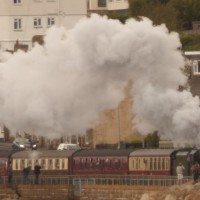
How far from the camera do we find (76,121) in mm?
84875

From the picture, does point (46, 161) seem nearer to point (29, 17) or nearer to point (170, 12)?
point (170, 12)

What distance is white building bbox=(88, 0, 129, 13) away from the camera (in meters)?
161

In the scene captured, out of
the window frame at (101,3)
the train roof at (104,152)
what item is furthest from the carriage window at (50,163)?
the window frame at (101,3)

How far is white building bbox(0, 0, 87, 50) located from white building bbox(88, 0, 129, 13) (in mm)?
26310

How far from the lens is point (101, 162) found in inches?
3455

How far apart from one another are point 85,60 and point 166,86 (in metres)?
4.56

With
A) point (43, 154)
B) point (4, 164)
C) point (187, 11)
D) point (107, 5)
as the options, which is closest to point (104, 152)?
point (43, 154)

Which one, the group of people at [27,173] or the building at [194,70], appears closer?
the group of people at [27,173]

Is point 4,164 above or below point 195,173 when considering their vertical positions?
below

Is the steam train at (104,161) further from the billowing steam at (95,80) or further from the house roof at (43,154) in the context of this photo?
the billowing steam at (95,80)

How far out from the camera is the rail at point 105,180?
80062 mm

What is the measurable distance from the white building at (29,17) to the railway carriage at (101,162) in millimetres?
41816

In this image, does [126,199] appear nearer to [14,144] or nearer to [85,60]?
[85,60]

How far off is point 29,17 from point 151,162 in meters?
49.5
